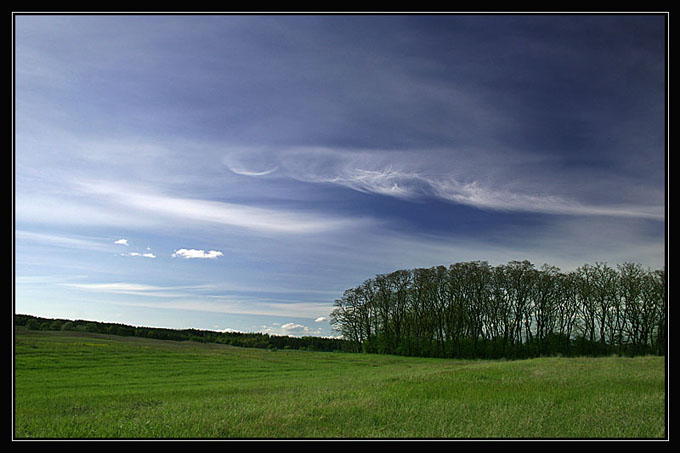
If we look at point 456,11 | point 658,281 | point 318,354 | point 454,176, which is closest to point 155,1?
point 456,11

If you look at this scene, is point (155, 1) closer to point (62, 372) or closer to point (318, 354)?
point (62, 372)

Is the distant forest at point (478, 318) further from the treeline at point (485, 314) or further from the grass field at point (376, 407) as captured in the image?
the grass field at point (376, 407)

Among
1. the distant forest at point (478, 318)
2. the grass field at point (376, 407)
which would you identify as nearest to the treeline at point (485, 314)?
the distant forest at point (478, 318)

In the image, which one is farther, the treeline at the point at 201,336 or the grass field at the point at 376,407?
the treeline at the point at 201,336

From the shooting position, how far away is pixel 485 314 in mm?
45344

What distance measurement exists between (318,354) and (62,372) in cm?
2239

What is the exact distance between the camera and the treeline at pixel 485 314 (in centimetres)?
4130

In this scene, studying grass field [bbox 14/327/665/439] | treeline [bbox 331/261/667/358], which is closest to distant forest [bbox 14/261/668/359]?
treeline [bbox 331/261/667/358]

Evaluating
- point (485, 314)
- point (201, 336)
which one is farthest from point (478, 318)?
point (201, 336)

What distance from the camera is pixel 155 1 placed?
1037cm

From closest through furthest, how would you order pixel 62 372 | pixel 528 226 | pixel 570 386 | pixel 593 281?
pixel 570 386
pixel 528 226
pixel 62 372
pixel 593 281

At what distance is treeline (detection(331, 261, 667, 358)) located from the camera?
135 ft

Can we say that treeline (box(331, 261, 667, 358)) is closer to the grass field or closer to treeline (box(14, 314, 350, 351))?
treeline (box(14, 314, 350, 351))

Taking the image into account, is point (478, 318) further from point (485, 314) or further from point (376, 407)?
point (376, 407)
